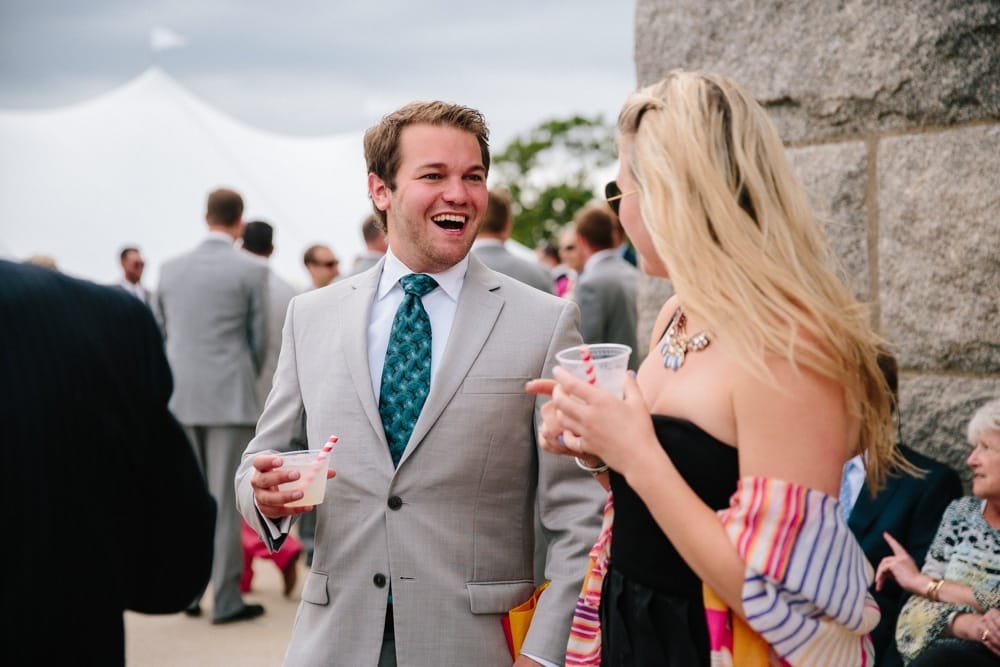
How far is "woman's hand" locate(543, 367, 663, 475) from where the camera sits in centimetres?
195

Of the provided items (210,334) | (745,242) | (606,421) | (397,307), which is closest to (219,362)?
(210,334)

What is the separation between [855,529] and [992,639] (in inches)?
27.9

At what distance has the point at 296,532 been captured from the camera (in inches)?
353

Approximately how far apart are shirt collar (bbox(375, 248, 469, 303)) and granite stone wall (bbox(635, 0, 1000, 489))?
144 centimetres

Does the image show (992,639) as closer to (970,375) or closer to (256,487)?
(970,375)

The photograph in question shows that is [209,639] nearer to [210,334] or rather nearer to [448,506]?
[210,334]

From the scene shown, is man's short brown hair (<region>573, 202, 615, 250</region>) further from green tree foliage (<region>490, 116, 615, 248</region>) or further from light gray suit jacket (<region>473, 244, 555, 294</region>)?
green tree foliage (<region>490, 116, 615, 248</region>)

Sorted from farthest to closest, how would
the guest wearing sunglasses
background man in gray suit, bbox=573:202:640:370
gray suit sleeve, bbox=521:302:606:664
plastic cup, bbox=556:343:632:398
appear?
the guest wearing sunglasses < background man in gray suit, bbox=573:202:640:370 < gray suit sleeve, bbox=521:302:606:664 < plastic cup, bbox=556:343:632:398

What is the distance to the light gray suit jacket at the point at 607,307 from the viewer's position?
22.4 ft

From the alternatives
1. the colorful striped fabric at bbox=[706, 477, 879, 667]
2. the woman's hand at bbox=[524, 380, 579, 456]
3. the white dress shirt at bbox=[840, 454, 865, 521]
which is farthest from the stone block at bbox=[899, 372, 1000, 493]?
the woman's hand at bbox=[524, 380, 579, 456]

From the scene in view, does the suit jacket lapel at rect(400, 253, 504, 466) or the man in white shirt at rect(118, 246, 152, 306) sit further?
the man in white shirt at rect(118, 246, 152, 306)

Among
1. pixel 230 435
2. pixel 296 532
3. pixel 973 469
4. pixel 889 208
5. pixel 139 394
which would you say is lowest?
pixel 296 532

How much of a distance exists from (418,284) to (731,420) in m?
1.04

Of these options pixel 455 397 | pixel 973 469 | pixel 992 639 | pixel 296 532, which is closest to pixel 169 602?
pixel 455 397
